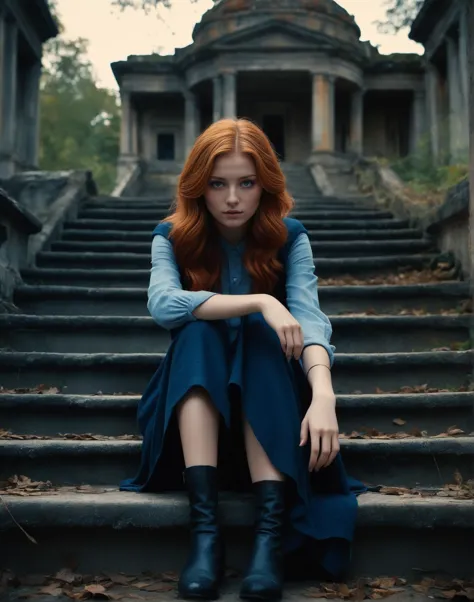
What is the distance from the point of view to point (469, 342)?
4004 mm

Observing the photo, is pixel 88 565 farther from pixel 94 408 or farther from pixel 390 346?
pixel 390 346

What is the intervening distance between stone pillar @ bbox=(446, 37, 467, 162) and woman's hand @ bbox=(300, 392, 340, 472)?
12.4 meters

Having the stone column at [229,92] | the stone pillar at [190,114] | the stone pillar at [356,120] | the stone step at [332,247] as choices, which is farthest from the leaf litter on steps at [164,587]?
the stone pillar at [356,120]

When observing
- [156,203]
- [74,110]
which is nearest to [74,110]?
[74,110]

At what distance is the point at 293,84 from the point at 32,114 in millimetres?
7776

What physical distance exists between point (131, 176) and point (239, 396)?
45.9 ft

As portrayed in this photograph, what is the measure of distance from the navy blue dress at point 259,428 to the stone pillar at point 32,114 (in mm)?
16795

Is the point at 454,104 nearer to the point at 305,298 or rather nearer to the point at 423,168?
the point at 423,168

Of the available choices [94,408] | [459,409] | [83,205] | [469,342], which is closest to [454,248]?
[469,342]

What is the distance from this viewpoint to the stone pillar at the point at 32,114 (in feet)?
59.3

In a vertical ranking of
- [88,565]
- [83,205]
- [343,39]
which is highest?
[343,39]

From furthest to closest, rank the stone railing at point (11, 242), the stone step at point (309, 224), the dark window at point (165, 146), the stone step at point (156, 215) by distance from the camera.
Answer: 1. the dark window at point (165, 146)
2. the stone step at point (156, 215)
3. the stone step at point (309, 224)
4. the stone railing at point (11, 242)

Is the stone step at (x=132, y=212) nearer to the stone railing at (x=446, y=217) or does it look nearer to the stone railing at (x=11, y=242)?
the stone railing at (x=446, y=217)

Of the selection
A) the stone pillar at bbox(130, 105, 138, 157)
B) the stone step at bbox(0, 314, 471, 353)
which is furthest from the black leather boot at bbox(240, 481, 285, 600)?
the stone pillar at bbox(130, 105, 138, 157)
